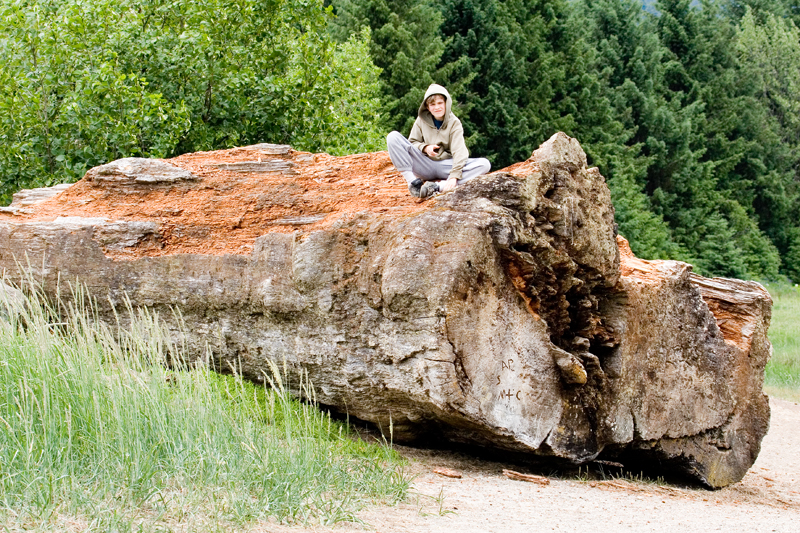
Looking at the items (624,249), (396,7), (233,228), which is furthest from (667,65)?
(233,228)

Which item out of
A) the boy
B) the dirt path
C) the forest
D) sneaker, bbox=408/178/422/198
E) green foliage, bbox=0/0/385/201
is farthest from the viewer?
the forest

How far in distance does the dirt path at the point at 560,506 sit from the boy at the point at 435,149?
215 centimetres

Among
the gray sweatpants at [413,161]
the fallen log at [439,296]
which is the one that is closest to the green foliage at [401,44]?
the fallen log at [439,296]

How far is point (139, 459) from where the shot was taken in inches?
172

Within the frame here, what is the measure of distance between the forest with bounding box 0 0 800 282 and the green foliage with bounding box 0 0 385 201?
27mm

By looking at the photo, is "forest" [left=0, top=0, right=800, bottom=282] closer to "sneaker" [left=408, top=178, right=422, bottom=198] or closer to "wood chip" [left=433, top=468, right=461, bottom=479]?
"sneaker" [left=408, top=178, right=422, bottom=198]

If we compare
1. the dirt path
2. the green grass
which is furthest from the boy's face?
the green grass

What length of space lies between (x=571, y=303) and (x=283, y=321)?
7.14 ft

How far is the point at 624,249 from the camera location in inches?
325

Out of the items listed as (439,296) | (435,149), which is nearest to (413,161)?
(435,149)

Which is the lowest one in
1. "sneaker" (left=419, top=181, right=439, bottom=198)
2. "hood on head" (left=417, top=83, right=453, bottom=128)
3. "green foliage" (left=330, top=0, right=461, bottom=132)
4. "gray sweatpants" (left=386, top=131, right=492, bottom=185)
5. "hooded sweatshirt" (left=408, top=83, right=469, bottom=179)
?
"sneaker" (left=419, top=181, right=439, bottom=198)

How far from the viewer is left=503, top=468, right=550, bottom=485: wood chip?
6156mm

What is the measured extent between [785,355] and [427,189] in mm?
12023

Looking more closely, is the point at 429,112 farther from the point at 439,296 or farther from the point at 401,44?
the point at 401,44
